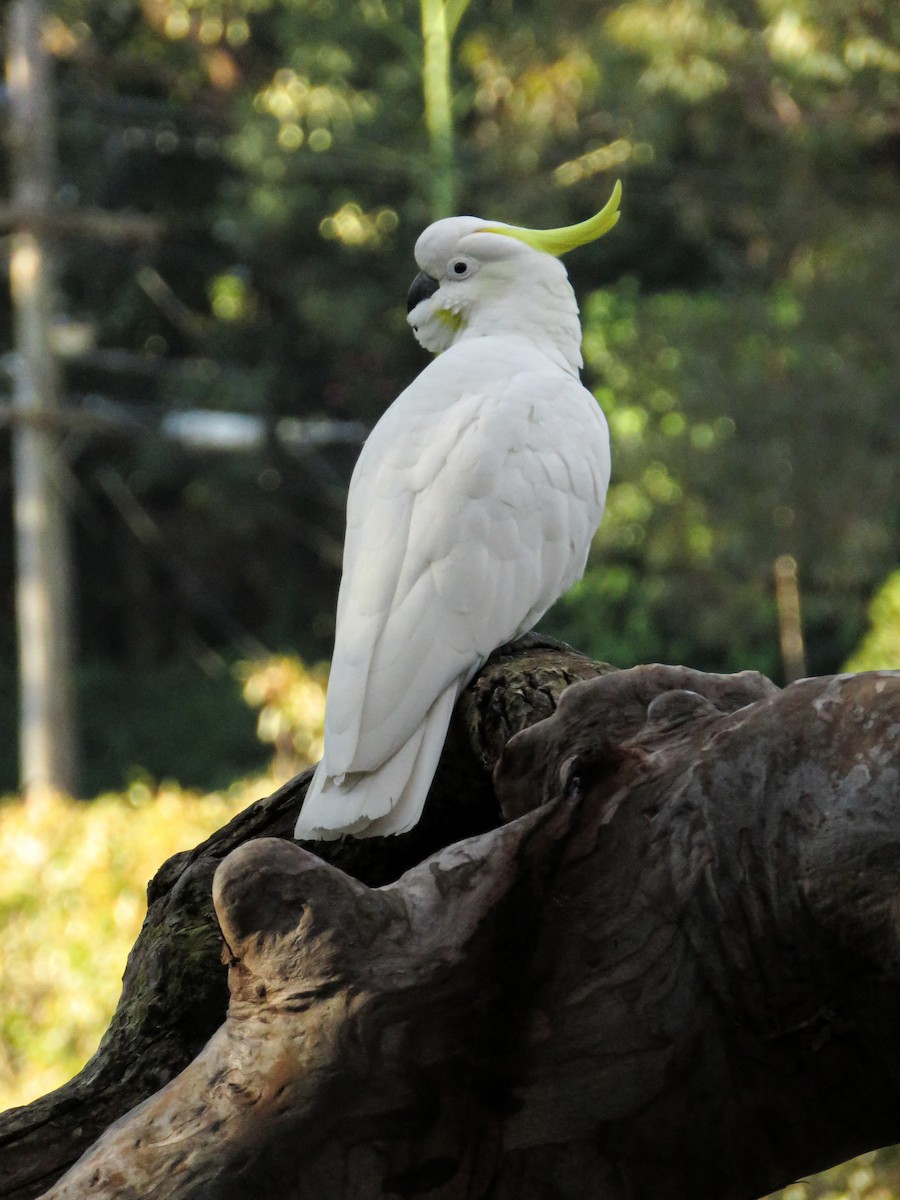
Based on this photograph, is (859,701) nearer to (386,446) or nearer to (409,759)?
(409,759)

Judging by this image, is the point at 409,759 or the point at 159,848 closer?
the point at 409,759

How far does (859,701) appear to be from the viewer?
4.66 ft

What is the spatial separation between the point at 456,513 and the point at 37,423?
20.8 feet

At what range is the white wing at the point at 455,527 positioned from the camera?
6.97 ft

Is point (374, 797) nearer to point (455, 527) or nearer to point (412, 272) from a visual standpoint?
point (455, 527)

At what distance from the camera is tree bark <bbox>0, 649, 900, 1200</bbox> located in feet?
4.70

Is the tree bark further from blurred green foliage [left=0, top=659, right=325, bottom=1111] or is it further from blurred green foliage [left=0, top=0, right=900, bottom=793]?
blurred green foliage [left=0, top=0, right=900, bottom=793]

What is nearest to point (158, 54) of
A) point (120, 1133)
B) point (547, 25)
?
point (547, 25)

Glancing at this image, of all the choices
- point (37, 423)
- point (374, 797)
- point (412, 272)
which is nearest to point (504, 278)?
point (374, 797)

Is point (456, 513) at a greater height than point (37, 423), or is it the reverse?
point (37, 423)

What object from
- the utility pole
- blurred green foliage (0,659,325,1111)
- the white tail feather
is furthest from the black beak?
the utility pole

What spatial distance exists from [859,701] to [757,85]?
8154 millimetres

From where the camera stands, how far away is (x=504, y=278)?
2674 mm

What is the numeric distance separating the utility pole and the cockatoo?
5.91 metres
